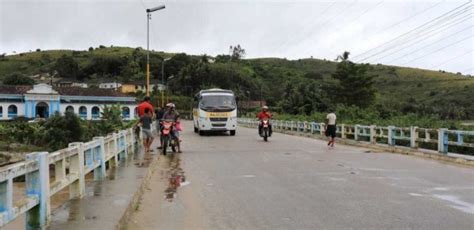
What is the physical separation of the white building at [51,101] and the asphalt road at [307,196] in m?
67.7

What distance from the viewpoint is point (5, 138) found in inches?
2067

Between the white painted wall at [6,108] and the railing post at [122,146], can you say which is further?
the white painted wall at [6,108]

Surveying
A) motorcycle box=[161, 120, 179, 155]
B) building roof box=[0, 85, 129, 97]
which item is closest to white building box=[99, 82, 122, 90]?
building roof box=[0, 85, 129, 97]

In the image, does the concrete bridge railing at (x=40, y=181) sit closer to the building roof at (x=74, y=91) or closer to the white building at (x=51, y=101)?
the white building at (x=51, y=101)

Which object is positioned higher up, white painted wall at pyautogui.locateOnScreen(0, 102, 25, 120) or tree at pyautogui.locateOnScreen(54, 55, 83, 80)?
tree at pyautogui.locateOnScreen(54, 55, 83, 80)

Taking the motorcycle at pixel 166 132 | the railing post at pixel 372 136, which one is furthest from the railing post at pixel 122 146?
the railing post at pixel 372 136

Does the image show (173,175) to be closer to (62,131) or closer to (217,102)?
(217,102)

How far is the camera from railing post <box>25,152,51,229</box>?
631cm

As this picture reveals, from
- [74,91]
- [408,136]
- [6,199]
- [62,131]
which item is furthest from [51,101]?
[6,199]

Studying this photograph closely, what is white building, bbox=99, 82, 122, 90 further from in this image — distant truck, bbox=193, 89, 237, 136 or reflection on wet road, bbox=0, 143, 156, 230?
reflection on wet road, bbox=0, 143, 156, 230

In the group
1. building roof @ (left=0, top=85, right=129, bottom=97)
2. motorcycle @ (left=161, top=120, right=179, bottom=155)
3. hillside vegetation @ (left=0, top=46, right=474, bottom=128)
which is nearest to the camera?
motorcycle @ (left=161, top=120, right=179, bottom=155)

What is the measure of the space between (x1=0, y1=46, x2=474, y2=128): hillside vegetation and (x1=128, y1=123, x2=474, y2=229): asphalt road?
1158cm

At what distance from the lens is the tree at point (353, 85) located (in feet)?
260

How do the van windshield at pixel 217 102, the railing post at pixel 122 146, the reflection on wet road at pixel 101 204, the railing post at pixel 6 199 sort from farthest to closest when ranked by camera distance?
the van windshield at pixel 217 102, the railing post at pixel 122 146, the reflection on wet road at pixel 101 204, the railing post at pixel 6 199
